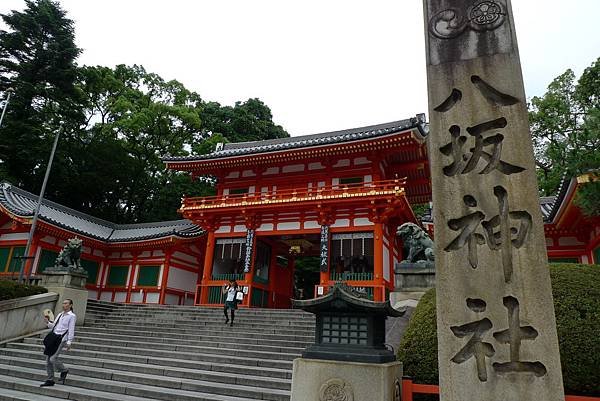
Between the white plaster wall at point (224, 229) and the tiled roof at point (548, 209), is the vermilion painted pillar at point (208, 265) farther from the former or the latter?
the tiled roof at point (548, 209)

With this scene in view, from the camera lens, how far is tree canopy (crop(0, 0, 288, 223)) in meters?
25.5

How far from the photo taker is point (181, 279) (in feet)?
64.6

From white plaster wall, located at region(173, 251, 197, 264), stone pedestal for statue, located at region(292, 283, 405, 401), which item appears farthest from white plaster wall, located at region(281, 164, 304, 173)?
stone pedestal for statue, located at region(292, 283, 405, 401)

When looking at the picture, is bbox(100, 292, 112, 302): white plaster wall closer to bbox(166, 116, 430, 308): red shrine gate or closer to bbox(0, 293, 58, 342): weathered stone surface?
bbox(166, 116, 430, 308): red shrine gate

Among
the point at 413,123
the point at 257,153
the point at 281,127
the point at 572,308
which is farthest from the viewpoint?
the point at 281,127

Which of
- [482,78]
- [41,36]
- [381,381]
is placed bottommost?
[381,381]

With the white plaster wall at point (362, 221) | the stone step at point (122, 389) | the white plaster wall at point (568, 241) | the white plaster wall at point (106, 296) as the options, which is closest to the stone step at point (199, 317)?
the stone step at point (122, 389)

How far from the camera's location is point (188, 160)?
62.7ft

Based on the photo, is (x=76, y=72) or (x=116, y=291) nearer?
(x=116, y=291)

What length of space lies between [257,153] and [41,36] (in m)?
22.1

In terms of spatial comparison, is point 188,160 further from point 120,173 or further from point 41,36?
point 41,36

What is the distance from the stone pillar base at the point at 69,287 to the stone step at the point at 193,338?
2.22 feet

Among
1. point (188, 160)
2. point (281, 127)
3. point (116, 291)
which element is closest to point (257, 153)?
point (188, 160)

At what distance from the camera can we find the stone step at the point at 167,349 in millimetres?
8539
